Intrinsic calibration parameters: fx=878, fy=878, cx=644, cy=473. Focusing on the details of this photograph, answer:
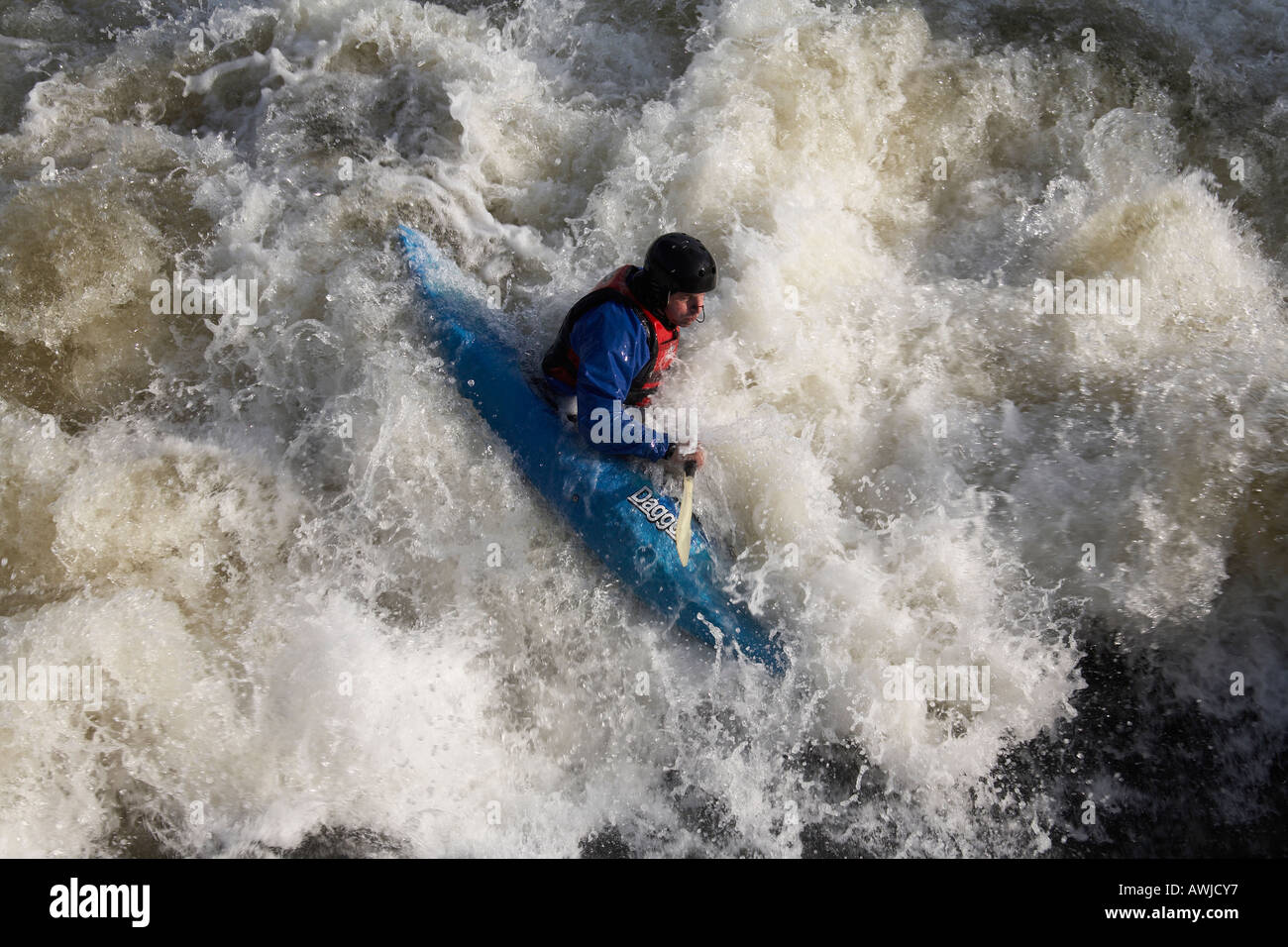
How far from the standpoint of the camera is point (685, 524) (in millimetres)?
3768

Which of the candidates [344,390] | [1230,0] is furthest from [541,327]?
[1230,0]

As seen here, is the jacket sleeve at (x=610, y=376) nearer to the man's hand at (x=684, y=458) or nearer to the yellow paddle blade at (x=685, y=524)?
the man's hand at (x=684, y=458)

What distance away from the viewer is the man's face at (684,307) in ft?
12.4

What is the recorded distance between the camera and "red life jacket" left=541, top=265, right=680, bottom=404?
3.87m

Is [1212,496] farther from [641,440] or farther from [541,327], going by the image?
[541,327]

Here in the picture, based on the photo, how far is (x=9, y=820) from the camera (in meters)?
3.29

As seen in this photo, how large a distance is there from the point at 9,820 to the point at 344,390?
7.36 ft
